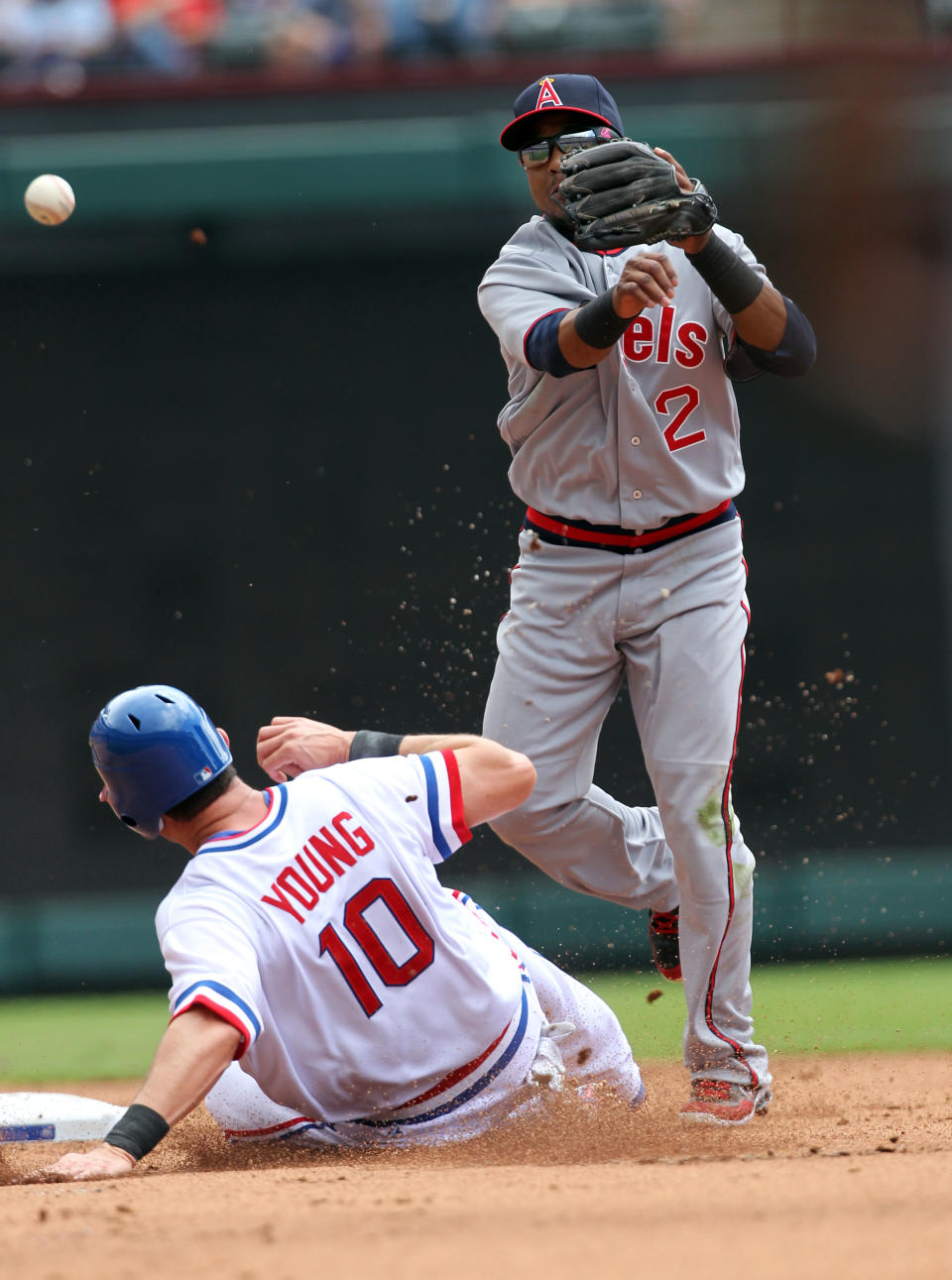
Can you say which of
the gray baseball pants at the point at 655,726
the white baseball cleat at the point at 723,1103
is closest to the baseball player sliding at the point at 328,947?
the white baseball cleat at the point at 723,1103

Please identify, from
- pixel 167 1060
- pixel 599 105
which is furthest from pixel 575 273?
pixel 167 1060

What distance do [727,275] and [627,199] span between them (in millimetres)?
239

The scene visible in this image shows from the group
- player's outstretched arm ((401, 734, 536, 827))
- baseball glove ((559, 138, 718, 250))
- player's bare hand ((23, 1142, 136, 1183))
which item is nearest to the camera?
player's bare hand ((23, 1142, 136, 1183))

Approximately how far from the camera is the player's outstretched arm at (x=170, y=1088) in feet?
7.16

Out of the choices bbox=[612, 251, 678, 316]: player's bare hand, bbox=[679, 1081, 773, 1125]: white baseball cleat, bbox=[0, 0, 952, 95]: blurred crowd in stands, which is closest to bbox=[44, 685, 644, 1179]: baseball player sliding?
bbox=[679, 1081, 773, 1125]: white baseball cleat

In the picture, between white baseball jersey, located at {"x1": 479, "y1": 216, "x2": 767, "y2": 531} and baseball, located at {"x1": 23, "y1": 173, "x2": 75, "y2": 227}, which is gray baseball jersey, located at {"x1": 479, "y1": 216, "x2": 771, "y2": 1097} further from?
baseball, located at {"x1": 23, "y1": 173, "x2": 75, "y2": 227}

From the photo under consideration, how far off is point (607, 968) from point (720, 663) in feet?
9.86

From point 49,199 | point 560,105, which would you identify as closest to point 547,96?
point 560,105

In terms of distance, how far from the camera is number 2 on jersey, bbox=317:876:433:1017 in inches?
95.3

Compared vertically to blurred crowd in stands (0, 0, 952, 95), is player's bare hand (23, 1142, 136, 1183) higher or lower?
lower

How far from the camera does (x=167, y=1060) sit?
222 cm

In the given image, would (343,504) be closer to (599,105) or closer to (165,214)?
(165,214)

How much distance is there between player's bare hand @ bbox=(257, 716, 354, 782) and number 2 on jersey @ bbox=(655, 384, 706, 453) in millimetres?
862

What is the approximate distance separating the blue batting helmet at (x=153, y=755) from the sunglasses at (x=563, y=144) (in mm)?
1342
